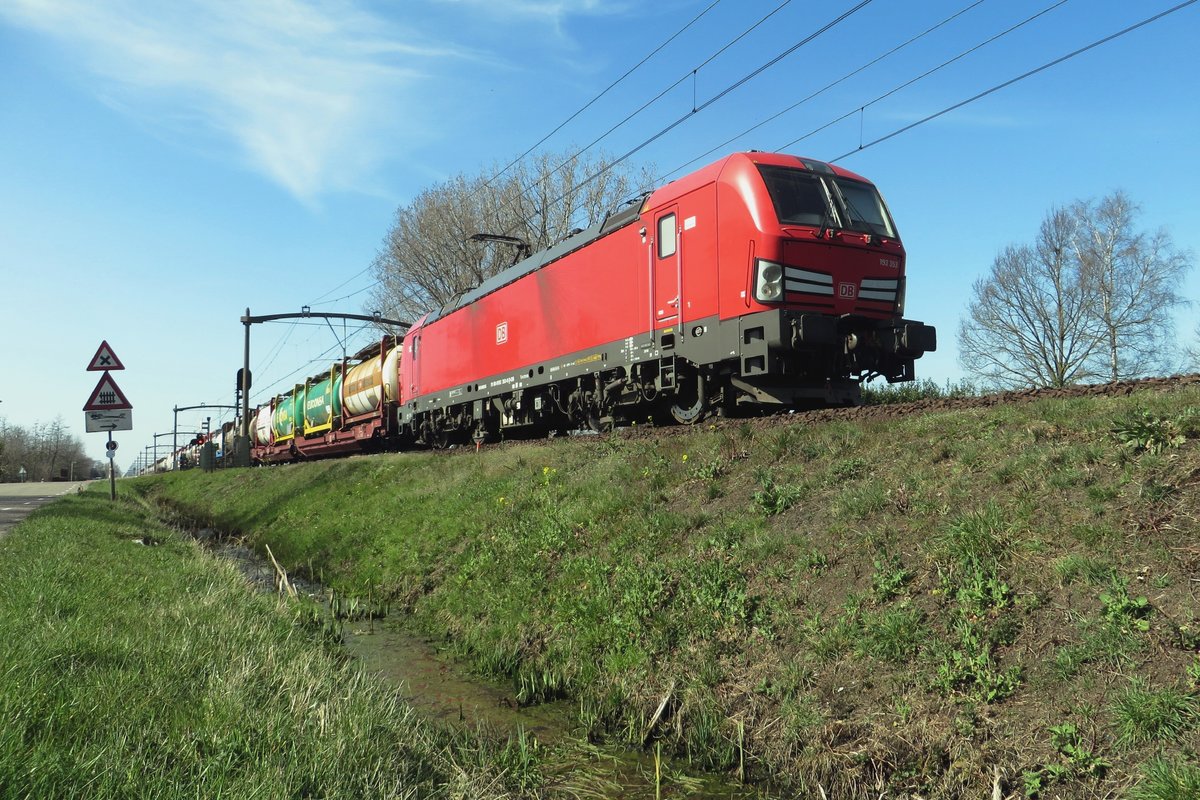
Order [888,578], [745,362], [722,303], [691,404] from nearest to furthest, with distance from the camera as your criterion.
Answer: [888,578] → [745,362] → [722,303] → [691,404]

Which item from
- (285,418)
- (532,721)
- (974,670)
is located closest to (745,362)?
(532,721)

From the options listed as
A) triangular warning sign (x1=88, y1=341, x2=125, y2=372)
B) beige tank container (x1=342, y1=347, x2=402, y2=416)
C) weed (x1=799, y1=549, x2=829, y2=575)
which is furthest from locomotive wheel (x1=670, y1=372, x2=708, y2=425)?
beige tank container (x1=342, y1=347, x2=402, y2=416)

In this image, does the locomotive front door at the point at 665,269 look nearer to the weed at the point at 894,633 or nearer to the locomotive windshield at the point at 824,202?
the locomotive windshield at the point at 824,202

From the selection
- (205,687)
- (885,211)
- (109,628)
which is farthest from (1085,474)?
(885,211)

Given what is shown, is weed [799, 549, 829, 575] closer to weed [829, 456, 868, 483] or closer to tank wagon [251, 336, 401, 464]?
weed [829, 456, 868, 483]

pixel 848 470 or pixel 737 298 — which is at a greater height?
pixel 737 298

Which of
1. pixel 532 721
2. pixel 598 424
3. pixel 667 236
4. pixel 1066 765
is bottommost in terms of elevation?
pixel 532 721

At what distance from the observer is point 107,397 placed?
16672 mm

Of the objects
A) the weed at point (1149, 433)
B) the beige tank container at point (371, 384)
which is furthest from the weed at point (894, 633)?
the beige tank container at point (371, 384)

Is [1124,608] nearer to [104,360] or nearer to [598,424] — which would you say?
[598,424]

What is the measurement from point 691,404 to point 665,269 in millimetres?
1930

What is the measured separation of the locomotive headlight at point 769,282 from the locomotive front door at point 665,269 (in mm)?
1456

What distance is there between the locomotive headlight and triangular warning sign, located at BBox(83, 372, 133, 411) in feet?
44.4

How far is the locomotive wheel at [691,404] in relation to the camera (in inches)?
428
